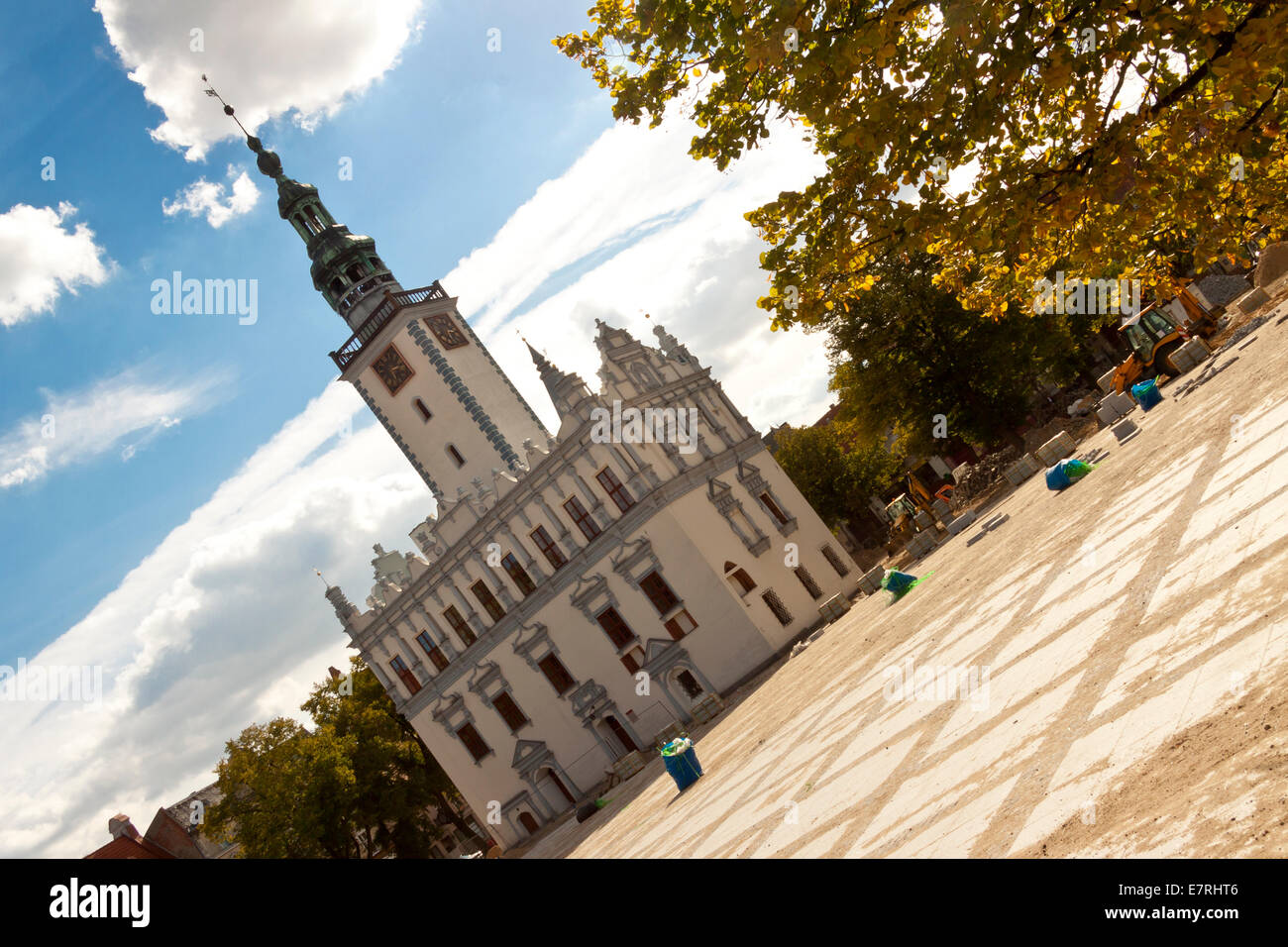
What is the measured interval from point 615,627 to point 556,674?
346 centimetres

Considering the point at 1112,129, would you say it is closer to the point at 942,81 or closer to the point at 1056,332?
the point at 942,81

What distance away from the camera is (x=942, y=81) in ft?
17.6

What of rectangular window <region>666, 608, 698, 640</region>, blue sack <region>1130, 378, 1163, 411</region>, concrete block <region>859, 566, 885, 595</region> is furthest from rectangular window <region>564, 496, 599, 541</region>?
blue sack <region>1130, 378, 1163, 411</region>

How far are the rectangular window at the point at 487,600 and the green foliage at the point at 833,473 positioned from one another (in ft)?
77.7

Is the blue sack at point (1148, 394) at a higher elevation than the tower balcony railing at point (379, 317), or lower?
lower

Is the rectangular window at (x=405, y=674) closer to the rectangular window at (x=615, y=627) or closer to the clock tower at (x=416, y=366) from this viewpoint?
the clock tower at (x=416, y=366)

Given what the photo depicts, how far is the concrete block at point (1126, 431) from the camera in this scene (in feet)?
59.7

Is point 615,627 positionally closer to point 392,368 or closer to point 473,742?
point 473,742

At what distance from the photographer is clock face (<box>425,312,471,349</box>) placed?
121 feet

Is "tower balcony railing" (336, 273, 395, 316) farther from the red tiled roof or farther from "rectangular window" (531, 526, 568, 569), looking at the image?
the red tiled roof

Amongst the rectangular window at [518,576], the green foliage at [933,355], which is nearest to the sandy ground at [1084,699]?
the rectangular window at [518,576]

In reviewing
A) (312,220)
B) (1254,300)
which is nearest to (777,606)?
(1254,300)
